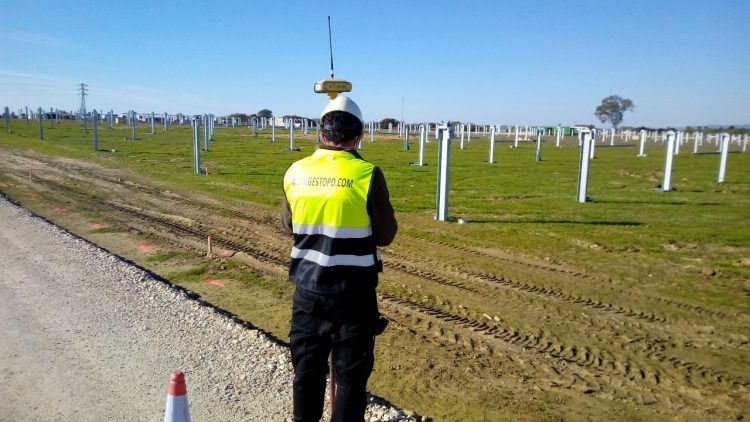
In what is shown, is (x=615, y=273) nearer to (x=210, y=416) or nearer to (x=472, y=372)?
(x=472, y=372)

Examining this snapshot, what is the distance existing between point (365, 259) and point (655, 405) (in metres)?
3.02

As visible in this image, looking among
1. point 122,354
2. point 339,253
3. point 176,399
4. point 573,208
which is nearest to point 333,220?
point 339,253

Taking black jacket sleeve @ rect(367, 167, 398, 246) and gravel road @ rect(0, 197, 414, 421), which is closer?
black jacket sleeve @ rect(367, 167, 398, 246)

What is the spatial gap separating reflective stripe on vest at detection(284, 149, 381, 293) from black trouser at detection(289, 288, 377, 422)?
11 centimetres

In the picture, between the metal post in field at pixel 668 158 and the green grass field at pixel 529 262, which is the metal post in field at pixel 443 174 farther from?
the metal post in field at pixel 668 158

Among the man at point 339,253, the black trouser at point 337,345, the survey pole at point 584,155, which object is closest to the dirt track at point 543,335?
the black trouser at point 337,345

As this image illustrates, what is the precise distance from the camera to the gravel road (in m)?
4.10

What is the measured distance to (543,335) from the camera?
5.77 metres

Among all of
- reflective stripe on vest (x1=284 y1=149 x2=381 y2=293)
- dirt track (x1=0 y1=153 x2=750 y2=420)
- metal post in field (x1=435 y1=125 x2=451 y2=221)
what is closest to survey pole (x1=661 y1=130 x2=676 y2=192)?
metal post in field (x1=435 y1=125 x2=451 y2=221)

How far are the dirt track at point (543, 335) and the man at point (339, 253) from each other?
1.49 meters

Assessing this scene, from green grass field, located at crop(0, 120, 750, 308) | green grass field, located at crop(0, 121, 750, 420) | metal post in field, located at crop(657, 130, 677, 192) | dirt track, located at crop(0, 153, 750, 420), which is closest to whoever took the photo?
dirt track, located at crop(0, 153, 750, 420)

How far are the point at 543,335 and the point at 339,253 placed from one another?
363 cm

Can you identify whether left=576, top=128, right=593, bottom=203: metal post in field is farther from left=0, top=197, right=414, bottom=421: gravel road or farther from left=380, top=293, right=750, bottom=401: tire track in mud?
left=0, top=197, right=414, bottom=421: gravel road

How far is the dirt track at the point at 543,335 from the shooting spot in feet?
14.8
